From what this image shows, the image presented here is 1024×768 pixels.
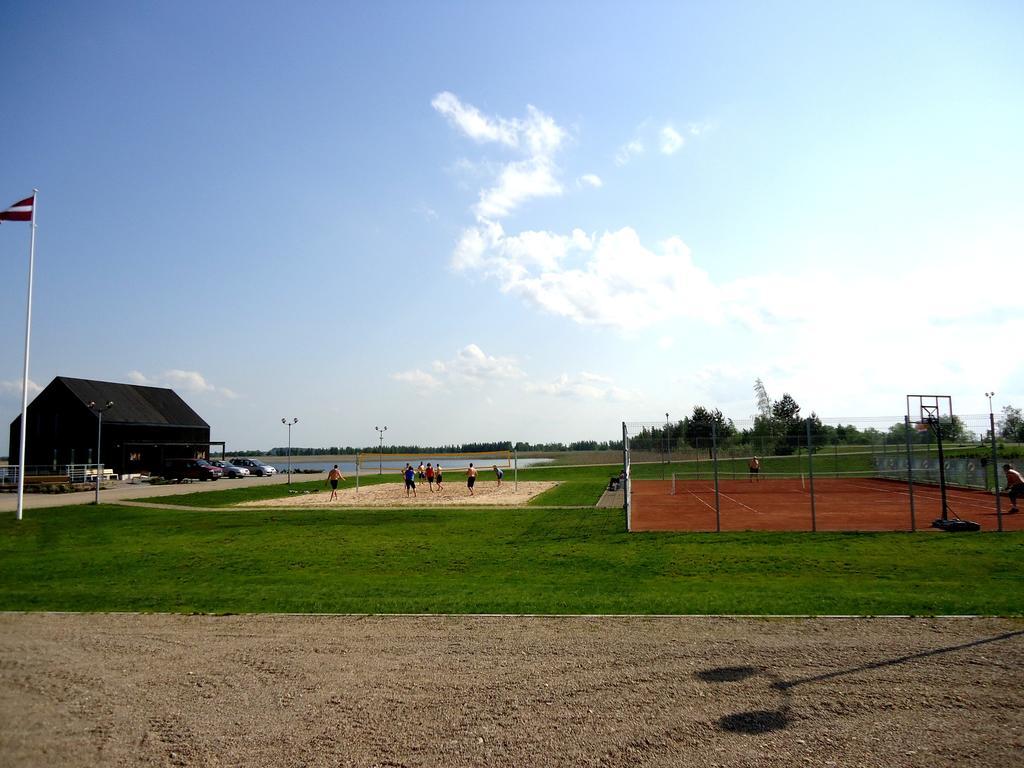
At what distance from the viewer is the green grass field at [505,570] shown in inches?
404

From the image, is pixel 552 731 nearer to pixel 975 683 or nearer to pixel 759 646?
pixel 759 646

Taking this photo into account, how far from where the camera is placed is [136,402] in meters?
64.6

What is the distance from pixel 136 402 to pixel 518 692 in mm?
69325


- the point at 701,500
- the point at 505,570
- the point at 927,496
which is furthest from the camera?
the point at 701,500

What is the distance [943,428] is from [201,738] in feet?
74.2

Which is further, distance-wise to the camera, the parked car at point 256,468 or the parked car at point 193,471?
the parked car at point 256,468

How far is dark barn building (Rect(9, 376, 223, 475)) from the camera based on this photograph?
187 ft

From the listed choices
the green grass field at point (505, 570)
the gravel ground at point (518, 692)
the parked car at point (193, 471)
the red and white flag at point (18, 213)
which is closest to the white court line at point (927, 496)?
the green grass field at point (505, 570)

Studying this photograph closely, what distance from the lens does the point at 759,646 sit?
7.70 m

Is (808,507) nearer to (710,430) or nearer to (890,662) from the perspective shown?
(710,430)

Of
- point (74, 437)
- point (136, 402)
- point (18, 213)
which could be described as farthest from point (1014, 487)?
point (136, 402)

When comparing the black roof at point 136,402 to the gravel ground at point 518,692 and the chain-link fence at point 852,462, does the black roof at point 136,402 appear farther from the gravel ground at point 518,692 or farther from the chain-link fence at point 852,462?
the gravel ground at point 518,692

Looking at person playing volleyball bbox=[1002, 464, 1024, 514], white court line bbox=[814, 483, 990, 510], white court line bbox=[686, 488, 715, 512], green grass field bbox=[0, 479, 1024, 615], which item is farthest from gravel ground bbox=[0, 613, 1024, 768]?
white court line bbox=[814, 483, 990, 510]

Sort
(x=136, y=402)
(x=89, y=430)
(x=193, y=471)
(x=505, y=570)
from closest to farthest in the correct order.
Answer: (x=505, y=570) → (x=193, y=471) → (x=89, y=430) → (x=136, y=402)
